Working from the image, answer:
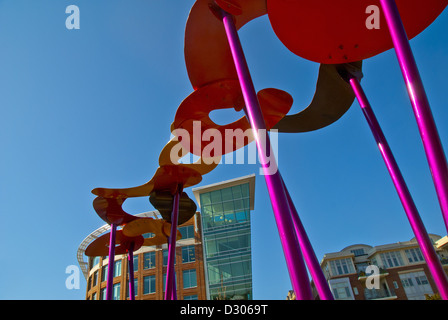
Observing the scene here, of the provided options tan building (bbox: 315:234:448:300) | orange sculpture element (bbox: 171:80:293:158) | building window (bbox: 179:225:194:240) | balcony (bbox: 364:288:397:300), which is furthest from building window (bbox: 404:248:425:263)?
orange sculpture element (bbox: 171:80:293:158)

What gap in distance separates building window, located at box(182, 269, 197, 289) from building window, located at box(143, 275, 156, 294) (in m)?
3.33

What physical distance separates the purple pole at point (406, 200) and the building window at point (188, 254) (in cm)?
3259

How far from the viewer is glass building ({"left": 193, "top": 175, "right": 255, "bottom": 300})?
30438mm

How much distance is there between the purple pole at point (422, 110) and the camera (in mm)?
3371

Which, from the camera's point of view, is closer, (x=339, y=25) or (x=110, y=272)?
A: (x=339, y=25)

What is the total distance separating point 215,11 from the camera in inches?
223

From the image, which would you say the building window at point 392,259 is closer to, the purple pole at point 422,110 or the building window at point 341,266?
the building window at point 341,266

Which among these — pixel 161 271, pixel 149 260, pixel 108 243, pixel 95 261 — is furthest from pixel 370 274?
pixel 95 261

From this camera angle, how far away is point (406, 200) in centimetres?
506

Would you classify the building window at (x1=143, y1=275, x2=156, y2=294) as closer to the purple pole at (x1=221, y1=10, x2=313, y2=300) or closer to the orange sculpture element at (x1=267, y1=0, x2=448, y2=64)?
the orange sculpture element at (x1=267, y1=0, x2=448, y2=64)

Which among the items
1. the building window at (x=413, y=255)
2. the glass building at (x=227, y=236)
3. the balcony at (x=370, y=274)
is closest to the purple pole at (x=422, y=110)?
the glass building at (x=227, y=236)

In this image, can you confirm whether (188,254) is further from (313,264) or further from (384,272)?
(313,264)

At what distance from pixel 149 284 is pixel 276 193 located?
35.0 m
